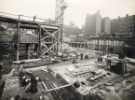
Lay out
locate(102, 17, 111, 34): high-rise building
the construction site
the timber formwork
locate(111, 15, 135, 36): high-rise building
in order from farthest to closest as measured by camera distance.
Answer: locate(102, 17, 111, 34): high-rise building, locate(111, 15, 135, 36): high-rise building, the timber formwork, the construction site

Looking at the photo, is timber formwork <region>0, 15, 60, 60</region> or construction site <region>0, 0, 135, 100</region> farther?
timber formwork <region>0, 15, 60, 60</region>

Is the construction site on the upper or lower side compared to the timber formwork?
lower

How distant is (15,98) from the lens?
2838 millimetres

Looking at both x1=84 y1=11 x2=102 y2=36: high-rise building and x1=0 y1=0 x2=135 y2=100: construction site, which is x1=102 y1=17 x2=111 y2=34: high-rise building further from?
x1=0 y1=0 x2=135 y2=100: construction site

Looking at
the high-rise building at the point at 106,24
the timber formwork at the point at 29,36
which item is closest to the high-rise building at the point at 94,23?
the high-rise building at the point at 106,24

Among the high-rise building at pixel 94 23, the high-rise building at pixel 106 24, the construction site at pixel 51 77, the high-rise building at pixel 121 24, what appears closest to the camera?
the construction site at pixel 51 77

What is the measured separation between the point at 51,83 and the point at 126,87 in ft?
11.8

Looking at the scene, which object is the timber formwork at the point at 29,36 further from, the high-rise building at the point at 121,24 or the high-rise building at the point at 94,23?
the high-rise building at the point at 94,23

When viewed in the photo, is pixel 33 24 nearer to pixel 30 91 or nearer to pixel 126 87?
pixel 30 91

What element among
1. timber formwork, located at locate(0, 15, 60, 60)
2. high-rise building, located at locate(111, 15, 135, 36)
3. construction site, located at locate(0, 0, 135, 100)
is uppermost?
high-rise building, located at locate(111, 15, 135, 36)

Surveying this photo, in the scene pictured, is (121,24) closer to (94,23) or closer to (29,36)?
(94,23)

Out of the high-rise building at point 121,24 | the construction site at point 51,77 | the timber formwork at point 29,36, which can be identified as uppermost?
the high-rise building at point 121,24

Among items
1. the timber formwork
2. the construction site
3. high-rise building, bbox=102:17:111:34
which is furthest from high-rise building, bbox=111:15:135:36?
the timber formwork

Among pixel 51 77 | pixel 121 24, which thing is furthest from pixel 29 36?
pixel 121 24
